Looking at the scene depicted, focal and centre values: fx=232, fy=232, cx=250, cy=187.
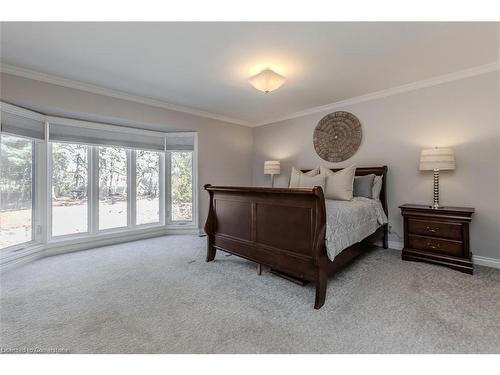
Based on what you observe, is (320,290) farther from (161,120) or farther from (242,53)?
(161,120)

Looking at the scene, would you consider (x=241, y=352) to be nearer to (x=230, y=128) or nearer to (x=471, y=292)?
(x=471, y=292)

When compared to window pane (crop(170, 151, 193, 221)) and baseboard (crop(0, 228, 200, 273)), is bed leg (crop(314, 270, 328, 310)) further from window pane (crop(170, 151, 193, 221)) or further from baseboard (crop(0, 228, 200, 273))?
window pane (crop(170, 151, 193, 221))

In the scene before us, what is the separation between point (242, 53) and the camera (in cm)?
232

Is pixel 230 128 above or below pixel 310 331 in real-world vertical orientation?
above

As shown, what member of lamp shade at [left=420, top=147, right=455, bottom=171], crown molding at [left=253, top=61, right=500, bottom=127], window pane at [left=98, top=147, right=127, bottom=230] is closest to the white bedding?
lamp shade at [left=420, top=147, right=455, bottom=171]

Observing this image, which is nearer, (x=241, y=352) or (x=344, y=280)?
(x=241, y=352)

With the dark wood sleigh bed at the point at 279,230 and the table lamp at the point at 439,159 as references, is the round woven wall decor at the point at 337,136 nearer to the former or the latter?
the table lamp at the point at 439,159

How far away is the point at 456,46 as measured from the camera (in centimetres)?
→ 223

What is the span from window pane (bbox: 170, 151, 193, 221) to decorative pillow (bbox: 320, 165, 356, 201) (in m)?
2.55

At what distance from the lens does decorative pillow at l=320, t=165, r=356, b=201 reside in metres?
3.13

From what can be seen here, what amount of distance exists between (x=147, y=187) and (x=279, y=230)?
2984mm

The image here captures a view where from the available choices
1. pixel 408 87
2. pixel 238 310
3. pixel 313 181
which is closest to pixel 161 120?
pixel 313 181
